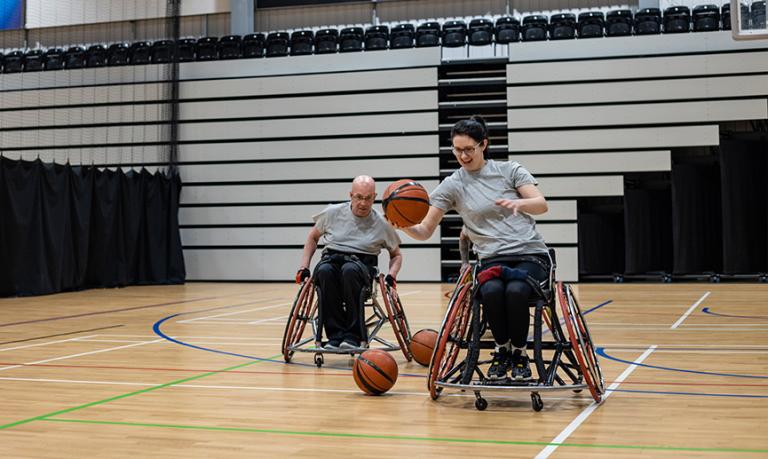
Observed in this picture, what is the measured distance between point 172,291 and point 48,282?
1913 mm

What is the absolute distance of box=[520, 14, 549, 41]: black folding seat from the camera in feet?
51.2

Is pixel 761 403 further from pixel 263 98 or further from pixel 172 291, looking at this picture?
pixel 263 98

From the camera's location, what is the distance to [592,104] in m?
15.2

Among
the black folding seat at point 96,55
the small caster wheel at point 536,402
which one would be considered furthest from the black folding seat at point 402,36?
the small caster wheel at point 536,402

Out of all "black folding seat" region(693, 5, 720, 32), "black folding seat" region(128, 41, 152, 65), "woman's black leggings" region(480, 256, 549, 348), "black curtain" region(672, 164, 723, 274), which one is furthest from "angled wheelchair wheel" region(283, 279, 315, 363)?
"black folding seat" region(128, 41, 152, 65)

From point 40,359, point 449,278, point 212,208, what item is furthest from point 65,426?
point 212,208

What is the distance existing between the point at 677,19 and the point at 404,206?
1282 cm

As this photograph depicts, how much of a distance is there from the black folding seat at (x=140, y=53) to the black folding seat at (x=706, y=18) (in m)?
10.7

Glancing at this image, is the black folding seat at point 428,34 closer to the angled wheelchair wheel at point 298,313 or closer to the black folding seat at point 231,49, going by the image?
the black folding seat at point 231,49

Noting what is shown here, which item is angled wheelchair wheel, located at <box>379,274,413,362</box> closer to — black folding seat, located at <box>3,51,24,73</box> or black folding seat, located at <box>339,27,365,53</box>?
black folding seat, located at <box>339,27,365,53</box>

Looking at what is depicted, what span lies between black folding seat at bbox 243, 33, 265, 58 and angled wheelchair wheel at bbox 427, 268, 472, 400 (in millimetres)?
13806

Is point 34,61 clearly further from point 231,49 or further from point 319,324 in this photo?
point 319,324

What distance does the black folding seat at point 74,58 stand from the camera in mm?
17344

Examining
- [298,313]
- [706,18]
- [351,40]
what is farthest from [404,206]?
[351,40]
